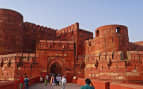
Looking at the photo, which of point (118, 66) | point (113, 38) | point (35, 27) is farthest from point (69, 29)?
point (118, 66)

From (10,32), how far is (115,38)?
14.4 metres

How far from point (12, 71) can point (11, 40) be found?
508 cm

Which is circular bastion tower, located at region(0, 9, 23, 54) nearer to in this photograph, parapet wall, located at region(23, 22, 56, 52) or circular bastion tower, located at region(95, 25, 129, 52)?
parapet wall, located at region(23, 22, 56, 52)

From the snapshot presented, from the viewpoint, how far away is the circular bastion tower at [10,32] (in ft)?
62.5

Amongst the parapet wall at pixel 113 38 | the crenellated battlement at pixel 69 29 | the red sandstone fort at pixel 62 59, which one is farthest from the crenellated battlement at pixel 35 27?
the parapet wall at pixel 113 38

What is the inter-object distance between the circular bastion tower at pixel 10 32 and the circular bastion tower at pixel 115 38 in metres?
12.1

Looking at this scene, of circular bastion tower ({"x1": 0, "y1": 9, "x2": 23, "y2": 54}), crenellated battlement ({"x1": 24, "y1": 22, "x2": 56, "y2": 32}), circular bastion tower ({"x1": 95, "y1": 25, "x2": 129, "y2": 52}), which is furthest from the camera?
crenellated battlement ({"x1": 24, "y1": 22, "x2": 56, "y2": 32})

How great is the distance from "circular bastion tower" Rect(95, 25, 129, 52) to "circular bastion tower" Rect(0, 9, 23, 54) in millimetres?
12081

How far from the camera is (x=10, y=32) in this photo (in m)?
19.6

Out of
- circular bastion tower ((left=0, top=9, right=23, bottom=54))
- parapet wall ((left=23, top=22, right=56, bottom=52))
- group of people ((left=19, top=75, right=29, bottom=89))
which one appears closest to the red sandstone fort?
circular bastion tower ((left=0, top=9, right=23, bottom=54))

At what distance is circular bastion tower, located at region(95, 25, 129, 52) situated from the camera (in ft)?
75.0

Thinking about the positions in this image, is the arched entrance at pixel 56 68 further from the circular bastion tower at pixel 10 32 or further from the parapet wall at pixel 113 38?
the parapet wall at pixel 113 38

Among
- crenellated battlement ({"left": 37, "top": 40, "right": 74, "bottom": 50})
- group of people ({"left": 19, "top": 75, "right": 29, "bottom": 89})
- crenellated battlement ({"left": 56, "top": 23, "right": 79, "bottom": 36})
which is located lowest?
group of people ({"left": 19, "top": 75, "right": 29, "bottom": 89})

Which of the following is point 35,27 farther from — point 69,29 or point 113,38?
point 113,38
